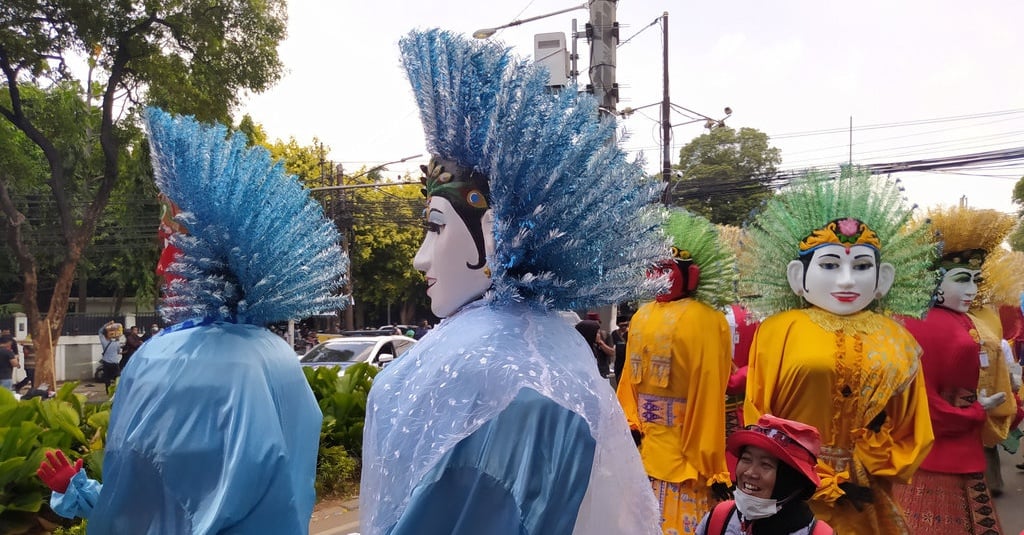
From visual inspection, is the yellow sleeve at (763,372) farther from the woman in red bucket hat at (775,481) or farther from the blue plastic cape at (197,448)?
the blue plastic cape at (197,448)

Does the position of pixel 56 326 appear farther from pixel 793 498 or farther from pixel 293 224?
pixel 793 498

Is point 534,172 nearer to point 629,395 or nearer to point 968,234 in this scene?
point 629,395

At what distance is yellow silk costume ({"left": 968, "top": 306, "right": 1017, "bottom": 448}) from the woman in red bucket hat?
132 inches

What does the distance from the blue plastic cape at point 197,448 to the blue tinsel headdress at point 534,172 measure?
0.97 metres

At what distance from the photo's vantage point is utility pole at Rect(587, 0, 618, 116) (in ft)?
29.9

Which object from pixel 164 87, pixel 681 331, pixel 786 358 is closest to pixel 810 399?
pixel 786 358

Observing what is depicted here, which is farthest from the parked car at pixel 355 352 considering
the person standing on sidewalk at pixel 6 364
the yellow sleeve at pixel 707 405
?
the yellow sleeve at pixel 707 405

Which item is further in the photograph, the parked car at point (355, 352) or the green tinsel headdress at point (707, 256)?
the parked car at point (355, 352)

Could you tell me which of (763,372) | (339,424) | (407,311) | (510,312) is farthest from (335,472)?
(407,311)

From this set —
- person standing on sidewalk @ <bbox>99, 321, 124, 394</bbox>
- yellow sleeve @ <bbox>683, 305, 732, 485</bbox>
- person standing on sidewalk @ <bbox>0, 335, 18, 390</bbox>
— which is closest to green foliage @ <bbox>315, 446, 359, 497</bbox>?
yellow sleeve @ <bbox>683, 305, 732, 485</bbox>

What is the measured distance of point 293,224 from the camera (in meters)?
2.71

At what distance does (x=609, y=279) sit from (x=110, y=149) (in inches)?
507

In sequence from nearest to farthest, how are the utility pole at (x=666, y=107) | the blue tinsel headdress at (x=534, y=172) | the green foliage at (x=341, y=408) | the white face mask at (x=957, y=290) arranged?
the blue tinsel headdress at (x=534, y=172), the white face mask at (x=957, y=290), the green foliage at (x=341, y=408), the utility pole at (x=666, y=107)

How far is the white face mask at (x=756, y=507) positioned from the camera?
2428mm
